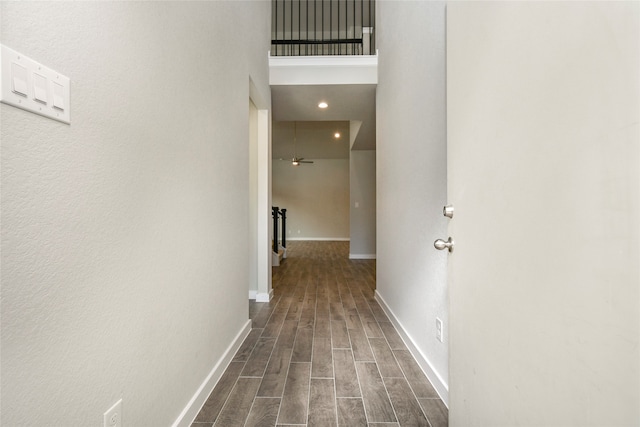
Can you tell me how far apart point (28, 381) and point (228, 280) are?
4.30ft

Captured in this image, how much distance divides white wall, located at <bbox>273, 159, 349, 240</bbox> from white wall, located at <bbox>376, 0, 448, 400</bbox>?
7.24 meters

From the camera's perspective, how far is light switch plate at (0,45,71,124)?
1.94 feet

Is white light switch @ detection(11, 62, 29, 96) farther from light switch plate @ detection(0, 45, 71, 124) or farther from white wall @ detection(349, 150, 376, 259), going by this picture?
white wall @ detection(349, 150, 376, 259)

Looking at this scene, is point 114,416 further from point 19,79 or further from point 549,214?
point 549,214

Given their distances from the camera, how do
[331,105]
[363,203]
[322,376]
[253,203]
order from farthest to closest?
1. [363,203]
2. [331,105]
3. [253,203]
4. [322,376]

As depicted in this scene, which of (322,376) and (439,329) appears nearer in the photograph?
(439,329)

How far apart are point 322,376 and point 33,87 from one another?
5.92 ft

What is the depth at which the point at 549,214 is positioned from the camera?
25.0 inches

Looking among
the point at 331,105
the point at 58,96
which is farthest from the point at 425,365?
the point at 331,105

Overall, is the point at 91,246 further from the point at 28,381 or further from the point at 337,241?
the point at 337,241

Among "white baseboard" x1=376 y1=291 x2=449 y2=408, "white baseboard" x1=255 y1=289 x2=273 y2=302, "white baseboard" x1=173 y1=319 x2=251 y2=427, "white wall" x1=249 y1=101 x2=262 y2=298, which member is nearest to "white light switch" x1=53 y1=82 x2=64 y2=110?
"white baseboard" x1=173 y1=319 x2=251 y2=427

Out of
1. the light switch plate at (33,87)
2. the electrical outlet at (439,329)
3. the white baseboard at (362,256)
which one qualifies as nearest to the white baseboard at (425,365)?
A: the electrical outlet at (439,329)

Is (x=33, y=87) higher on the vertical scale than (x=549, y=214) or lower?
higher

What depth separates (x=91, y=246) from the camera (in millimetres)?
808
